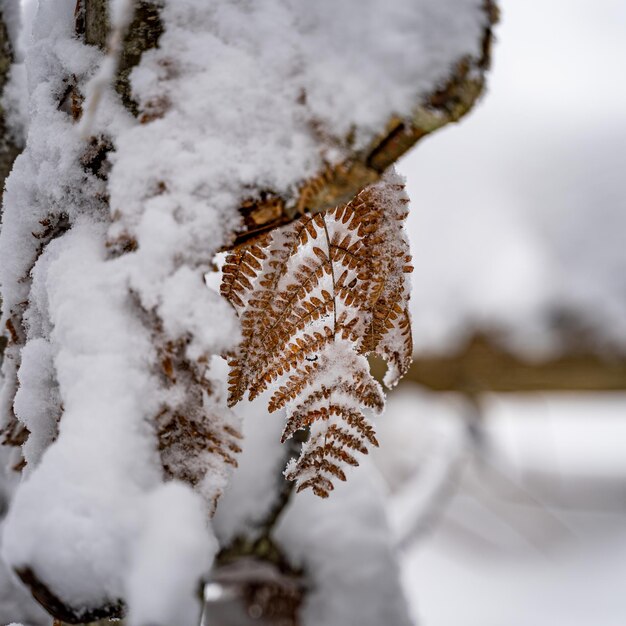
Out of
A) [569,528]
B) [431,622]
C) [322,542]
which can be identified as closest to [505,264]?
[322,542]

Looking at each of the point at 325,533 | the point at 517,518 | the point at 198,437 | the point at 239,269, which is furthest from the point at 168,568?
the point at 517,518

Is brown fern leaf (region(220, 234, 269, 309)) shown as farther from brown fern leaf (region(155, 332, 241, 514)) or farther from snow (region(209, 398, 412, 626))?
snow (region(209, 398, 412, 626))

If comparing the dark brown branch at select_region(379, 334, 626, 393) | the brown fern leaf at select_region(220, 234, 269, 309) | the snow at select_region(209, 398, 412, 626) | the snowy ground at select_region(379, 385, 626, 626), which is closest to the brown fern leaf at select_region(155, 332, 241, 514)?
the brown fern leaf at select_region(220, 234, 269, 309)

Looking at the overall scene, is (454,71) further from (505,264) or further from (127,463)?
(505,264)

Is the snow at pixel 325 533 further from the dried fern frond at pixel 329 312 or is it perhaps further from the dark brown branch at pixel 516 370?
the dark brown branch at pixel 516 370

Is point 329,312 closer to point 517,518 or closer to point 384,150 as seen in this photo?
point 384,150

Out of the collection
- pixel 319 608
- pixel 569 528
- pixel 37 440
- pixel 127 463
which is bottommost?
pixel 569 528
